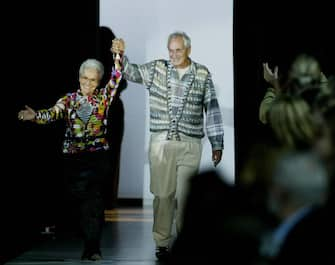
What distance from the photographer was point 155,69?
6.88 metres

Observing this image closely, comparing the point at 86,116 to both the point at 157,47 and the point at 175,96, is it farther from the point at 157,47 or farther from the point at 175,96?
the point at 157,47

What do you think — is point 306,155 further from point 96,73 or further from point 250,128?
point 250,128

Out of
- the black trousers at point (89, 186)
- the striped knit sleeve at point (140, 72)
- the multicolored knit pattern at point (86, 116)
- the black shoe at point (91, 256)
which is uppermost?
the striped knit sleeve at point (140, 72)

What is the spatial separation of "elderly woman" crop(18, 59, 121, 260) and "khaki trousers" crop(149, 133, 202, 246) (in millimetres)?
319

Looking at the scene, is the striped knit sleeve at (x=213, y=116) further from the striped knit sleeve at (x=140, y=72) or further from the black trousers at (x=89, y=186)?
the black trousers at (x=89, y=186)

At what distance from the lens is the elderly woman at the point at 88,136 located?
6863 millimetres

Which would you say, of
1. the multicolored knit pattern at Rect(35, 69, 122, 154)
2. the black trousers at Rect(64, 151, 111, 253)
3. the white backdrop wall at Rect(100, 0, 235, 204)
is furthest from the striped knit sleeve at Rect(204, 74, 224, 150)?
the white backdrop wall at Rect(100, 0, 235, 204)

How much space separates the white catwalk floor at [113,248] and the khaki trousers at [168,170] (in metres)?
0.25

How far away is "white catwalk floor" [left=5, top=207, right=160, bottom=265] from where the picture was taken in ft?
22.6

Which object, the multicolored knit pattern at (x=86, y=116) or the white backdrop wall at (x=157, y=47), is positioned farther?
the white backdrop wall at (x=157, y=47)

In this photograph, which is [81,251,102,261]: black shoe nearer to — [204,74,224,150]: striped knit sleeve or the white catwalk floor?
the white catwalk floor

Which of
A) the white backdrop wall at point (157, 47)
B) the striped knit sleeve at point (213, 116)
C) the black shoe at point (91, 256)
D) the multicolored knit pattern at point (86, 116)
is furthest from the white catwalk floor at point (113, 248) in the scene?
the white backdrop wall at point (157, 47)

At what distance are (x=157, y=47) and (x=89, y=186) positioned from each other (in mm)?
3562

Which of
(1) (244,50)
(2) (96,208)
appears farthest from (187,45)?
(1) (244,50)
